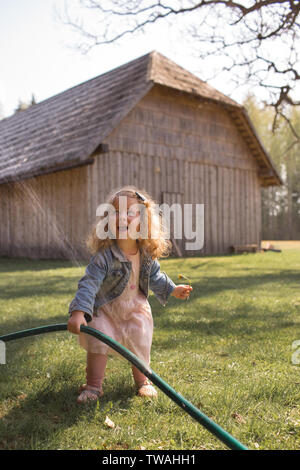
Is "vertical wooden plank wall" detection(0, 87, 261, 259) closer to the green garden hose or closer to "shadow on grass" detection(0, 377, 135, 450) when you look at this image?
"shadow on grass" detection(0, 377, 135, 450)

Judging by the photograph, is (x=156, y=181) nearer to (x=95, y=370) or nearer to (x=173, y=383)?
(x=173, y=383)

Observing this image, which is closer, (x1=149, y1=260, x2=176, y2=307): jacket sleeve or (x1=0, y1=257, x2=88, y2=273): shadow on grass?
(x1=149, y1=260, x2=176, y2=307): jacket sleeve

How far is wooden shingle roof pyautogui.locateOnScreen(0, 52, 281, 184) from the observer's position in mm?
11086

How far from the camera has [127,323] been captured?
2566mm

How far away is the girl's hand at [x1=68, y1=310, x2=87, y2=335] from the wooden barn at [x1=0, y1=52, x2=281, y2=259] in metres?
8.26

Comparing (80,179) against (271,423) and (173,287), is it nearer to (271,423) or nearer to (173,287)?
(173,287)

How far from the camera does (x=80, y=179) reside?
11727mm

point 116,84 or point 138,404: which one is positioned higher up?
point 116,84

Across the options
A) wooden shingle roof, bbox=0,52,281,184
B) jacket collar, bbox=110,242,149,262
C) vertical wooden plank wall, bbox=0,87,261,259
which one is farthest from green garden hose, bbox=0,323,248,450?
vertical wooden plank wall, bbox=0,87,261,259

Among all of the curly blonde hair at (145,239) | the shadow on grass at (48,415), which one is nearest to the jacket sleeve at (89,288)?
the curly blonde hair at (145,239)

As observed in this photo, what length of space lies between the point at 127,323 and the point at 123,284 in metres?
0.23

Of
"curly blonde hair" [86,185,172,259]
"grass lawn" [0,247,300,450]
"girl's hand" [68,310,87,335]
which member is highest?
"curly blonde hair" [86,185,172,259]
